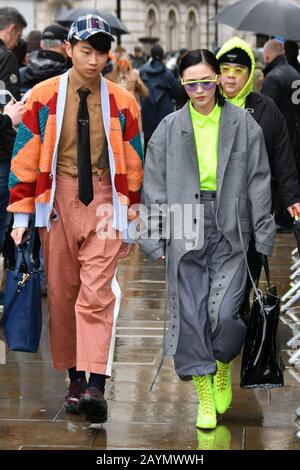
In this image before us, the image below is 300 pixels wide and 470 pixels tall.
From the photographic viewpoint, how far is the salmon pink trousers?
6.03m

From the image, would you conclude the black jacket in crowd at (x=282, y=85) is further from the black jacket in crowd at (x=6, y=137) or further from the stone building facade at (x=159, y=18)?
the stone building facade at (x=159, y=18)

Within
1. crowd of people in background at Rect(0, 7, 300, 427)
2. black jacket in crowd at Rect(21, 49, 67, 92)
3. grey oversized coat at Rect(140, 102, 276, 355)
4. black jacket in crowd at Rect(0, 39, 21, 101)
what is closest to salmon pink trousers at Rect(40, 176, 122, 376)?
crowd of people in background at Rect(0, 7, 300, 427)

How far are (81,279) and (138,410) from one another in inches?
30.4

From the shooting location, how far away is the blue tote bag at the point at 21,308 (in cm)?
630

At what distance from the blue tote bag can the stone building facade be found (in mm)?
54644

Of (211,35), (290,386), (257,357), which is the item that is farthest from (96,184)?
(211,35)

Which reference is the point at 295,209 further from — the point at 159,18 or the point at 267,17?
the point at 159,18

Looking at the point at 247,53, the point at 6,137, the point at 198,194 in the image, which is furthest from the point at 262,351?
the point at 6,137

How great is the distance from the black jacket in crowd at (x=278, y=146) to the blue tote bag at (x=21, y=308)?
1.49 meters

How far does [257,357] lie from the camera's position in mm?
5941


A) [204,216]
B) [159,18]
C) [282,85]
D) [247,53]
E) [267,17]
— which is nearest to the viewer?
[204,216]

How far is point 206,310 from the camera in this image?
19.7 feet

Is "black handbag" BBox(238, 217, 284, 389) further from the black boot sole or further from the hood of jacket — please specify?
the hood of jacket
